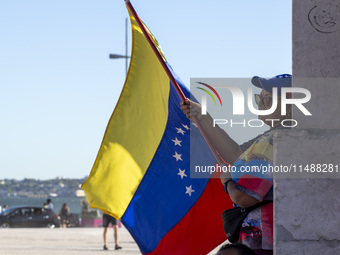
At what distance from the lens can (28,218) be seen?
131ft

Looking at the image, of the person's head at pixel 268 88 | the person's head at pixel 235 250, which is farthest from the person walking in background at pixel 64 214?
the person's head at pixel 235 250

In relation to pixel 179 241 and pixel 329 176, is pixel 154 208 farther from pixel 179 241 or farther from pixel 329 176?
pixel 329 176

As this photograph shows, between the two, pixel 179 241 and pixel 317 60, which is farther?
pixel 179 241

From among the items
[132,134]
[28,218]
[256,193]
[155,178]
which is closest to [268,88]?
[256,193]

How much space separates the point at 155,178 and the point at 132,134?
50 centimetres

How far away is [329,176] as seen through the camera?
12.8ft

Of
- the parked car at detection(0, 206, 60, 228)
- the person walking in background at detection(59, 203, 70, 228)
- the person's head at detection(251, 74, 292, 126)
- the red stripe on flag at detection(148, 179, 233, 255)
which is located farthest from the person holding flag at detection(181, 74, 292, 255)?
the person walking in background at detection(59, 203, 70, 228)

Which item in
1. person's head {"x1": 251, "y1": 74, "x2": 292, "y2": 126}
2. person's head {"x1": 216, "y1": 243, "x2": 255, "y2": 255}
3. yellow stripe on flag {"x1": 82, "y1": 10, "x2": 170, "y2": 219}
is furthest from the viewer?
yellow stripe on flag {"x1": 82, "y1": 10, "x2": 170, "y2": 219}

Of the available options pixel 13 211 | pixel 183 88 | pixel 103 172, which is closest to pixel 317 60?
pixel 183 88

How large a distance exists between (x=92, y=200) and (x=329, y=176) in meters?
3.08

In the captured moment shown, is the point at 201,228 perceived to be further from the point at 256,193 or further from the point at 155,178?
the point at 256,193

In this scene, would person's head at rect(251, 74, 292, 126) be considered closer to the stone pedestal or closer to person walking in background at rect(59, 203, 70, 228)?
the stone pedestal

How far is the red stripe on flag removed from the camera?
643 centimetres

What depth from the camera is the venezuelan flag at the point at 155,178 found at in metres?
6.52
